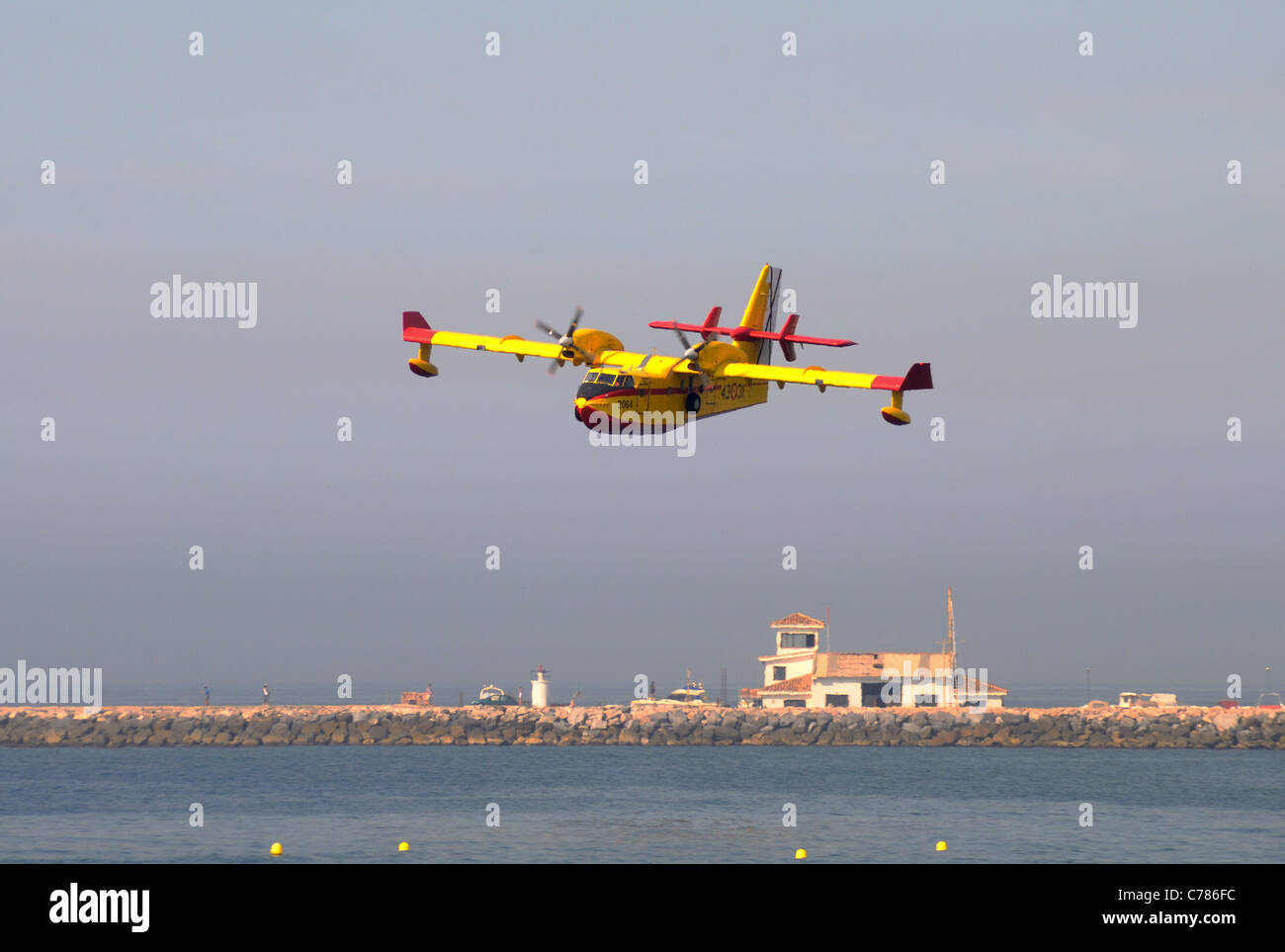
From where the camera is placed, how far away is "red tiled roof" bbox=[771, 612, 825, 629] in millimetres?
167875

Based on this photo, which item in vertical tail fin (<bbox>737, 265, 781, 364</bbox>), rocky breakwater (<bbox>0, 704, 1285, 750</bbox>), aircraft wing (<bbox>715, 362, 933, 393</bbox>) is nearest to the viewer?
aircraft wing (<bbox>715, 362, 933, 393</bbox>)

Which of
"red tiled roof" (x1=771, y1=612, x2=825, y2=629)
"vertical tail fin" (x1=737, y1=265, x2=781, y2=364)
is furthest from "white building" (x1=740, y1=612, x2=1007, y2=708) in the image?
"vertical tail fin" (x1=737, y1=265, x2=781, y2=364)

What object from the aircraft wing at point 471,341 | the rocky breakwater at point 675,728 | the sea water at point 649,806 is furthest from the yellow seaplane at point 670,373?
the rocky breakwater at point 675,728

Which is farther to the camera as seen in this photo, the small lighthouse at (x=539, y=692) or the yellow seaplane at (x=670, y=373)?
the small lighthouse at (x=539, y=692)

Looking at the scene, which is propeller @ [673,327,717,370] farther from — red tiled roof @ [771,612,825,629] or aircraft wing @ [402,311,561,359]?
red tiled roof @ [771,612,825,629]

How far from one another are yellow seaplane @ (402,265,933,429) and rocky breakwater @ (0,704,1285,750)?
114423mm

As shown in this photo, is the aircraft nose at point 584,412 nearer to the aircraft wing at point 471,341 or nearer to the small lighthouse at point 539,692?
the aircraft wing at point 471,341

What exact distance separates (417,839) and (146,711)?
10679 centimetres

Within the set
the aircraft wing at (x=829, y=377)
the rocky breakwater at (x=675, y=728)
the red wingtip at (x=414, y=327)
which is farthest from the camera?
the rocky breakwater at (x=675, y=728)

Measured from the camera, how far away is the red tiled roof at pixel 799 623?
168m

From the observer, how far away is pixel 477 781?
12431cm

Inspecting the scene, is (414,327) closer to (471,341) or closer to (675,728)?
(471,341)

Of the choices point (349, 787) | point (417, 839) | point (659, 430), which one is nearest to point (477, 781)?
point (349, 787)
